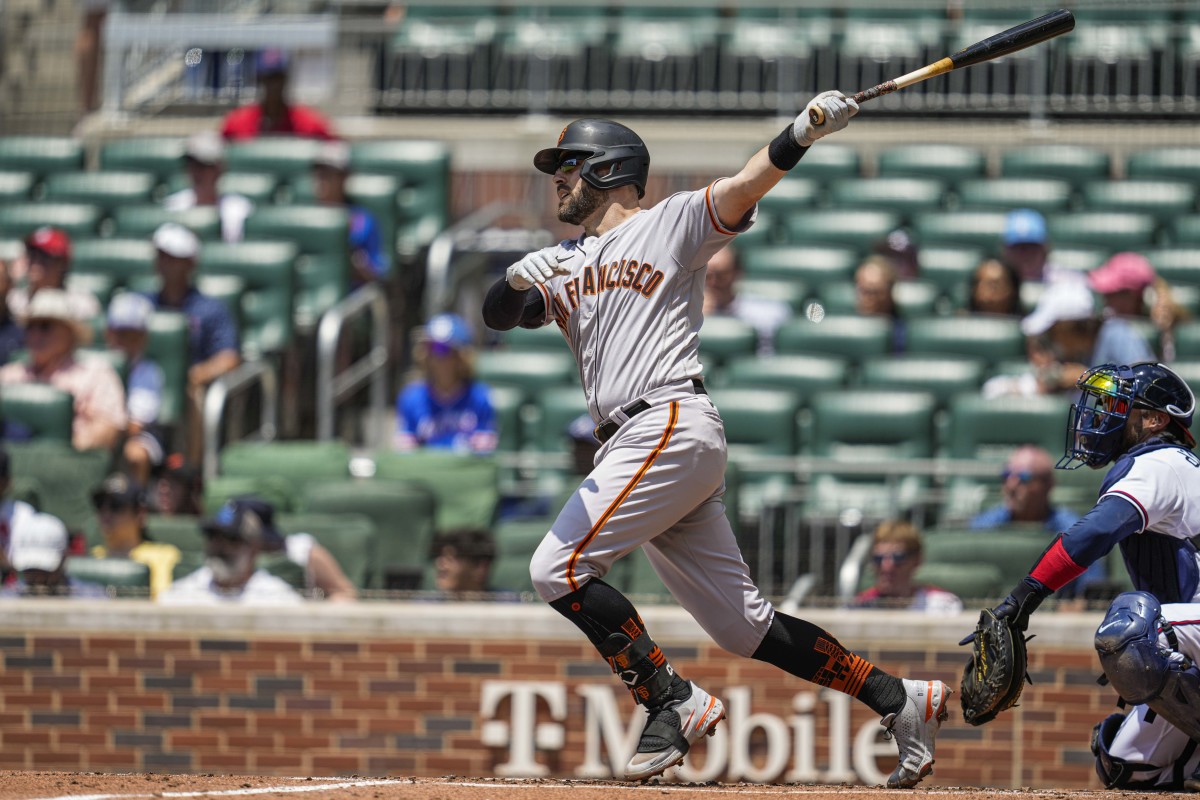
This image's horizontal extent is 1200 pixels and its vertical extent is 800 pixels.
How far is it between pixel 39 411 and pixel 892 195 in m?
5.15

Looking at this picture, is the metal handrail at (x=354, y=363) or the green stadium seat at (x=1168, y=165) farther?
the green stadium seat at (x=1168, y=165)

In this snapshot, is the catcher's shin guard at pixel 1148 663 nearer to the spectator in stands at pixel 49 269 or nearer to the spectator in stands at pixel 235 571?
the spectator in stands at pixel 235 571

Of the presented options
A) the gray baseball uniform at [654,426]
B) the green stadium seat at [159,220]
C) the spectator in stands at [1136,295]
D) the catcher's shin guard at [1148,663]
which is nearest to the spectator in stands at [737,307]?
the spectator in stands at [1136,295]

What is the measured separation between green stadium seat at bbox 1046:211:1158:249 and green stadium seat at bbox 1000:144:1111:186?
80 centimetres

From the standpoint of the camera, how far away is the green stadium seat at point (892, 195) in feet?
35.5

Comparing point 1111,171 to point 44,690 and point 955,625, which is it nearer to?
point 955,625

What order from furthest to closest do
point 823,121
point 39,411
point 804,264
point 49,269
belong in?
point 804,264, point 49,269, point 39,411, point 823,121

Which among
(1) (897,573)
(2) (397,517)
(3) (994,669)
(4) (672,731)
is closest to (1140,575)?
(3) (994,669)

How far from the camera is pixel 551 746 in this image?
7297mm

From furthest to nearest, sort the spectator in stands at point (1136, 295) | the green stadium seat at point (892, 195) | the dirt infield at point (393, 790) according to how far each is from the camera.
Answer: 1. the green stadium seat at point (892, 195)
2. the spectator in stands at point (1136, 295)
3. the dirt infield at point (393, 790)

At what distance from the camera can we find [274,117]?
38.7 ft

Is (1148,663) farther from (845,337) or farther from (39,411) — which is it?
(39,411)

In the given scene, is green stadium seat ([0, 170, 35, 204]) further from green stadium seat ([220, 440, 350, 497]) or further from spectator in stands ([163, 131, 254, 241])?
green stadium seat ([220, 440, 350, 497])

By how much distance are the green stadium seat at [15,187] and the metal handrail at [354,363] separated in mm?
2873
